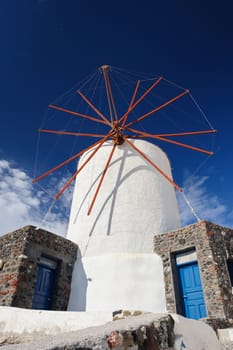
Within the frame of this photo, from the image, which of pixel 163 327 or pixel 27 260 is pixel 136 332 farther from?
pixel 27 260

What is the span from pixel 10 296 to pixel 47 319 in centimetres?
313

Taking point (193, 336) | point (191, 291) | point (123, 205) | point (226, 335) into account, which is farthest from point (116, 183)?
point (193, 336)

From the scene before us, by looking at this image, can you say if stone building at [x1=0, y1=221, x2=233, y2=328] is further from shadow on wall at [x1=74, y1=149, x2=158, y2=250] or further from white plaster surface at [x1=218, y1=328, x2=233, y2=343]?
white plaster surface at [x1=218, y1=328, x2=233, y2=343]

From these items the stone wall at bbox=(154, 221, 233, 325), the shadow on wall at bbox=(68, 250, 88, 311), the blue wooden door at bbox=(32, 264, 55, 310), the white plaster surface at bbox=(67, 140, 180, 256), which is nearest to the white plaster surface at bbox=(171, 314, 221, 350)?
the stone wall at bbox=(154, 221, 233, 325)

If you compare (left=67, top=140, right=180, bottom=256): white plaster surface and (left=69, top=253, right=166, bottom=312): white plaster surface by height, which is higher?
(left=67, top=140, right=180, bottom=256): white plaster surface

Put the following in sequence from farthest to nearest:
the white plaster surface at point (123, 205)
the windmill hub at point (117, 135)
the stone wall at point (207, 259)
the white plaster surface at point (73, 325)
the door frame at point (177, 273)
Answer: the windmill hub at point (117, 135) → the white plaster surface at point (123, 205) → the door frame at point (177, 273) → the stone wall at point (207, 259) → the white plaster surface at point (73, 325)

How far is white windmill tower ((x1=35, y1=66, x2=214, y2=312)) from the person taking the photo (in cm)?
827

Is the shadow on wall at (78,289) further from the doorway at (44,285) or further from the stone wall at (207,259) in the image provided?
the stone wall at (207,259)

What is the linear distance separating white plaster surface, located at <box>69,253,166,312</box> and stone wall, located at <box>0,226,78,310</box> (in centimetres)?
50

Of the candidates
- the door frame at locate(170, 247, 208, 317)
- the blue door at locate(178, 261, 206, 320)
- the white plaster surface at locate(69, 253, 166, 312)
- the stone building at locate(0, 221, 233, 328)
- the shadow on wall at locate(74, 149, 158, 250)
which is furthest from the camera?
the shadow on wall at locate(74, 149, 158, 250)

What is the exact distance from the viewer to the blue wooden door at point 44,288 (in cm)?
791

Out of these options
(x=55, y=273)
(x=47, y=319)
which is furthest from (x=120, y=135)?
(x=47, y=319)

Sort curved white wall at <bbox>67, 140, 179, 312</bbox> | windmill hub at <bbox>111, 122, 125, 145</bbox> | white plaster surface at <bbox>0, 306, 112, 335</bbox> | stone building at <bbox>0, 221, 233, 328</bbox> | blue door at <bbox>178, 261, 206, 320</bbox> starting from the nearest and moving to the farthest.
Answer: white plaster surface at <bbox>0, 306, 112, 335</bbox> < stone building at <bbox>0, 221, 233, 328</bbox> < blue door at <bbox>178, 261, 206, 320</bbox> < curved white wall at <bbox>67, 140, 179, 312</bbox> < windmill hub at <bbox>111, 122, 125, 145</bbox>

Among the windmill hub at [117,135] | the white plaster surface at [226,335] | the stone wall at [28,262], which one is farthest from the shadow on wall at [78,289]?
the windmill hub at [117,135]
